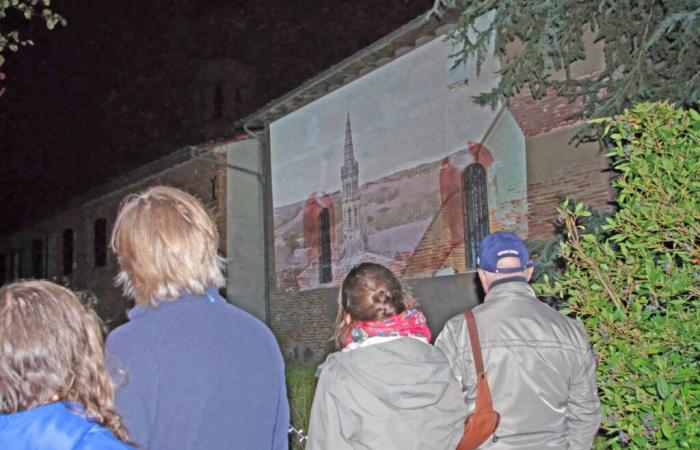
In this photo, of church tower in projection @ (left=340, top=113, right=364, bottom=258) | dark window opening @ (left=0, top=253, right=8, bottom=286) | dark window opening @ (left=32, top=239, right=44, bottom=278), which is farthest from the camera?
dark window opening @ (left=0, top=253, right=8, bottom=286)

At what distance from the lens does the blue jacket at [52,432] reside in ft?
6.20

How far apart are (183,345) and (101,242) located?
26.8m

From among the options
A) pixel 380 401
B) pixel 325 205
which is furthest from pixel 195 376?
pixel 325 205

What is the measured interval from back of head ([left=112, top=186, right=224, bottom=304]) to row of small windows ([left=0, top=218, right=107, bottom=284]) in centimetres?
2612

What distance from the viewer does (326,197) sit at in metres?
16.8

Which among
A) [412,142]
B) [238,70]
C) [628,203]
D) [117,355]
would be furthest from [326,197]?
[238,70]

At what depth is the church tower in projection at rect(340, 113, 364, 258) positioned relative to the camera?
15695 millimetres

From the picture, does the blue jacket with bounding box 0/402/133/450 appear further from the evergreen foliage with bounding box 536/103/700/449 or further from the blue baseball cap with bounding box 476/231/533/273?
the evergreen foliage with bounding box 536/103/700/449

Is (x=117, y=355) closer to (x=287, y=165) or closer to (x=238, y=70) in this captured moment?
(x=287, y=165)

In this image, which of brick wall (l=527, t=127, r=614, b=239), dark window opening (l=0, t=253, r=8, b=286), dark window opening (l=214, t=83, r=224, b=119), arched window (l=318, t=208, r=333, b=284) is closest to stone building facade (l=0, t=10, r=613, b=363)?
brick wall (l=527, t=127, r=614, b=239)

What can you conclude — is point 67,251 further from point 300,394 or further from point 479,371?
point 479,371

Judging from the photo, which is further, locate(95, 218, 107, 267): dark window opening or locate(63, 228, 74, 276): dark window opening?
locate(63, 228, 74, 276): dark window opening

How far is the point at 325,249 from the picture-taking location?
17.0 metres

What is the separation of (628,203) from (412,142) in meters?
10.2
